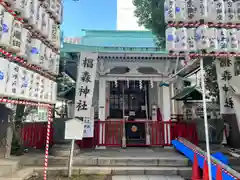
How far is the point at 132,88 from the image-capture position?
10.6 meters

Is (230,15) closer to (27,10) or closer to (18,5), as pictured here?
(27,10)

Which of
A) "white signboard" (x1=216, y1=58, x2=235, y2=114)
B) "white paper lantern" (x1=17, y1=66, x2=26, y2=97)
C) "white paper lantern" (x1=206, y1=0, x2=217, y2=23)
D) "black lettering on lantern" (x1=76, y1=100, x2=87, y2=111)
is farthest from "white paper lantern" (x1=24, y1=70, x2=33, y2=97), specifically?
"white signboard" (x1=216, y1=58, x2=235, y2=114)

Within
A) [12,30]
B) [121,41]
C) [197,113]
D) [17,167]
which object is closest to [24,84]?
[12,30]

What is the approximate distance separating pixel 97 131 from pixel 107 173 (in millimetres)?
2599

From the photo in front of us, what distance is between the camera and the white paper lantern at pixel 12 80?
10.9 ft

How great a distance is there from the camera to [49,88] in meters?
5.05

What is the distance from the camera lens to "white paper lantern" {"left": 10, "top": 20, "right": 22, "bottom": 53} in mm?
3385

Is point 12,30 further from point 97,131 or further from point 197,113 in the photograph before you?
point 197,113

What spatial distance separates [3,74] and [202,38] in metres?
4.34

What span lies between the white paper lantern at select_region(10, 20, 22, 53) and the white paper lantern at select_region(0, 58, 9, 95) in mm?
349

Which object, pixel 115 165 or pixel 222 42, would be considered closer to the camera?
pixel 222 42

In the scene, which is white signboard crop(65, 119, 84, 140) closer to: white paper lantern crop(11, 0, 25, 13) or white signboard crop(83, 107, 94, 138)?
white signboard crop(83, 107, 94, 138)

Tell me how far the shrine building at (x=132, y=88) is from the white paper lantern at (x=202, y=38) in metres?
1.68

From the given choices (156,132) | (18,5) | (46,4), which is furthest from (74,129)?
(156,132)
